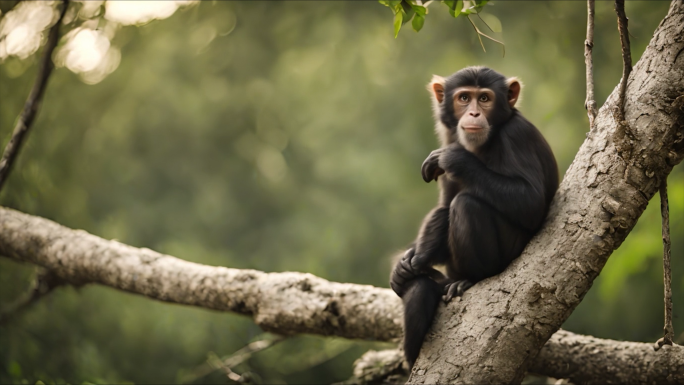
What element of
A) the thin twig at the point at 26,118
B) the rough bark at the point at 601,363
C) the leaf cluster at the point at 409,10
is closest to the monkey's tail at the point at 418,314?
the rough bark at the point at 601,363

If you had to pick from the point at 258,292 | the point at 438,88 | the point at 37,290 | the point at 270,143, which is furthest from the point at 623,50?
the point at 270,143

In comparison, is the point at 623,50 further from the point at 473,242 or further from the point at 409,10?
the point at 473,242

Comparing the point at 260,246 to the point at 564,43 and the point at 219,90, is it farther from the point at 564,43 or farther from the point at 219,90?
the point at 564,43

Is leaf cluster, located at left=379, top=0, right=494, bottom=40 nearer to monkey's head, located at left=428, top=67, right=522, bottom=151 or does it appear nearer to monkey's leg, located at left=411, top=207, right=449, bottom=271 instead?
monkey's head, located at left=428, top=67, right=522, bottom=151

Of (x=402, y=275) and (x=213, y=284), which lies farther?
(x=213, y=284)

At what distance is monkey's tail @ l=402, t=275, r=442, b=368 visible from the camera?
3463 millimetres

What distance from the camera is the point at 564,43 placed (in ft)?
28.6

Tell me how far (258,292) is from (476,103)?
2.39 m

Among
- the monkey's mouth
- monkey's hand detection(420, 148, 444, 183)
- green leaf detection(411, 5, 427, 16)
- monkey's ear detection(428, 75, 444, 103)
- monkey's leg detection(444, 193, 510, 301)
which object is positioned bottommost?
monkey's leg detection(444, 193, 510, 301)

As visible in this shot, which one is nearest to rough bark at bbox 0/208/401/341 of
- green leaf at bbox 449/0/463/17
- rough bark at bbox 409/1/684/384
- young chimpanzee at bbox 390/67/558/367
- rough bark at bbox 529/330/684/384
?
young chimpanzee at bbox 390/67/558/367

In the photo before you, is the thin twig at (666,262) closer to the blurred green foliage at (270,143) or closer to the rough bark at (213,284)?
the rough bark at (213,284)

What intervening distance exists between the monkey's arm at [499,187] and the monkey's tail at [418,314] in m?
0.67

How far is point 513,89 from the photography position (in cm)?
418

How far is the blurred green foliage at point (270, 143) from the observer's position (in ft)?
28.3
